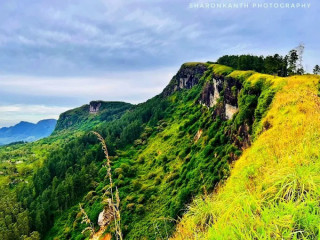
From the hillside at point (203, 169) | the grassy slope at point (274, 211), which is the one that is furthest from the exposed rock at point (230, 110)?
the grassy slope at point (274, 211)

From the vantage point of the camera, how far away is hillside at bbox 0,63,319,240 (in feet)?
18.4

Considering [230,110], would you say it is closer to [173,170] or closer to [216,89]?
[216,89]

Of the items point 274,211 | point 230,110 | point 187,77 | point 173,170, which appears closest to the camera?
point 274,211

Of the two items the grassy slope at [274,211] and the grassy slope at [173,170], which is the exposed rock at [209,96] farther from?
the grassy slope at [274,211]

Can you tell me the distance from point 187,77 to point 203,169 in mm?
93533

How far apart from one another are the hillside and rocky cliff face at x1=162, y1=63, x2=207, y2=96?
1.08 m

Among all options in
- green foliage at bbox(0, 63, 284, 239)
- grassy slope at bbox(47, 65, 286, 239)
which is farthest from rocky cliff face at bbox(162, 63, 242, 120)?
grassy slope at bbox(47, 65, 286, 239)

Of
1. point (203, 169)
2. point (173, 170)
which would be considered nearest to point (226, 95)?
point (203, 169)

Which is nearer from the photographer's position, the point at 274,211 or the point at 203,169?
the point at 274,211

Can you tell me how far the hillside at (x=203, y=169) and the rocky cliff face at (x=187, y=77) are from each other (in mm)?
1082

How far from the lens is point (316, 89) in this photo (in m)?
26.8

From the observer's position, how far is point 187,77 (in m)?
135

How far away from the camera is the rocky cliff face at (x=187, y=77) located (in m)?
121

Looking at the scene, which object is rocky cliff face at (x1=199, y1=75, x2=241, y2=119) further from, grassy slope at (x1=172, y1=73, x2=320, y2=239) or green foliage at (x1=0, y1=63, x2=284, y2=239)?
grassy slope at (x1=172, y1=73, x2=320, y2=239)
